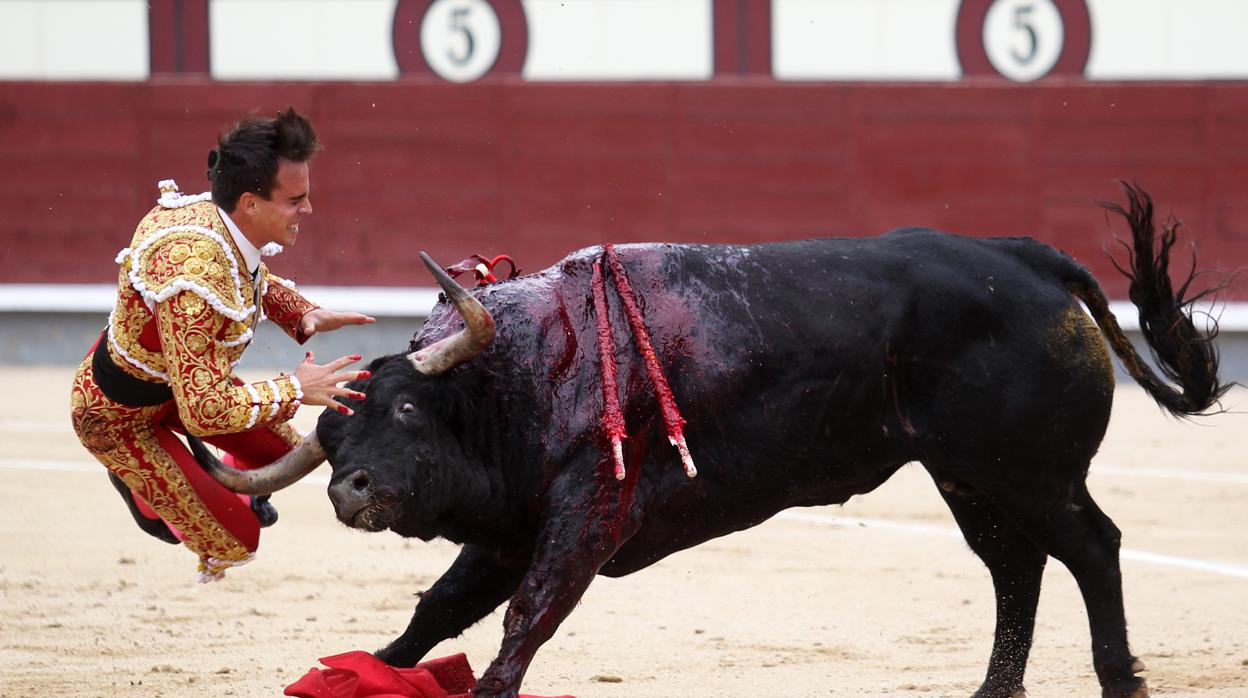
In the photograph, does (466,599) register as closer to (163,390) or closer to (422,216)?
(163,390)

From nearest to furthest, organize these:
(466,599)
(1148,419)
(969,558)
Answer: (466,599)
(969,558)
(1148,419)

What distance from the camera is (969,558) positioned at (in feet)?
16.7

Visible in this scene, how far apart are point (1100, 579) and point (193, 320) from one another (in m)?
1.62

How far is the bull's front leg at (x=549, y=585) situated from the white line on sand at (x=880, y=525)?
2.14 meters

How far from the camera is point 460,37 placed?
10.3 m

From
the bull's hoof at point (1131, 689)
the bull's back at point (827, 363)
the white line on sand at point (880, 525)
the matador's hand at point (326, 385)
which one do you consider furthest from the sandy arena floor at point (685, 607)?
the matador's hand at point (326, 385)

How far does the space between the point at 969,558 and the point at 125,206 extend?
619cm

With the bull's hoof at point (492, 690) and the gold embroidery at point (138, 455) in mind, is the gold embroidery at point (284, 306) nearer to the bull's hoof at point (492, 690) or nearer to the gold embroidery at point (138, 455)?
the gold embroidery at point (138, 455)

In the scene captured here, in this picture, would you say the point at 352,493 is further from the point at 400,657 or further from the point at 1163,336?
the point at 1163,336

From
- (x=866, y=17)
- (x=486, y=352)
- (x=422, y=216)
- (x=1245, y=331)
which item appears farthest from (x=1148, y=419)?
(x=486, y=352)

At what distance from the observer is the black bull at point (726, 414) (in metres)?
2.86

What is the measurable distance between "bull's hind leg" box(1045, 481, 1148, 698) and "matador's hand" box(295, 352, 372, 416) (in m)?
1.24

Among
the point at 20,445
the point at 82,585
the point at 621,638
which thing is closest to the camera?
the point at 621,638

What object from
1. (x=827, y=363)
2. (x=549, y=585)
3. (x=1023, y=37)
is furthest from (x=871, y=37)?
(x=549, y=585)
